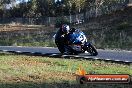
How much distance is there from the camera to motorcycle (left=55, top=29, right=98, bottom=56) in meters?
20.7

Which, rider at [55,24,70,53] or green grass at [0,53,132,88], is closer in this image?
green grass at [0,53,132,88]

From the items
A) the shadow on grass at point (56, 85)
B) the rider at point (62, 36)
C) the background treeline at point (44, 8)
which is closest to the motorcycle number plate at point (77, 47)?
the rider at point (62, 36)

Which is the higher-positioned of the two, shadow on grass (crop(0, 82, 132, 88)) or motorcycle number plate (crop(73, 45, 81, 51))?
shadow on grass (crop(0, 82, 132, 88))

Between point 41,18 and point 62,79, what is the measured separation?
7669cm

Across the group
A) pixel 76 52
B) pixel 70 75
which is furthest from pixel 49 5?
pixel 70 75

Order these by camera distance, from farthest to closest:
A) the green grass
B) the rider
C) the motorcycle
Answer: the rider → the motorcycle → the green grass

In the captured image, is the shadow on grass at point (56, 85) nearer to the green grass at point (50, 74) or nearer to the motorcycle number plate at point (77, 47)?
the green grass at point (50, 74)

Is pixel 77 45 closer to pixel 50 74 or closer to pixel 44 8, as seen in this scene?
pixel 50 74

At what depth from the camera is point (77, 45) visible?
21.1 meters

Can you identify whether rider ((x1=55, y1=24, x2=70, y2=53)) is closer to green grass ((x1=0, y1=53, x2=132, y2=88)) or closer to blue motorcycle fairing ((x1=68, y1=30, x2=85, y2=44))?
blue motorcycle fairing ((x1=68, y1=30, x2=85, y2=44))

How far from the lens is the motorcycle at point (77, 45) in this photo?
20.7 m

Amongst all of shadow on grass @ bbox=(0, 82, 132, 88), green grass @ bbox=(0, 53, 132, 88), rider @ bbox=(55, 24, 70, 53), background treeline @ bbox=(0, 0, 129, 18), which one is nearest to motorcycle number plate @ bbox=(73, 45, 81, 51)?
rider @ bbox=(55, 24, 70, 53)

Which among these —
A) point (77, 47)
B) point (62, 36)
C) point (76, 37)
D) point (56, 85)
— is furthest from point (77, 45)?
point (56, 85)

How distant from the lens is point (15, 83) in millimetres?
11875
